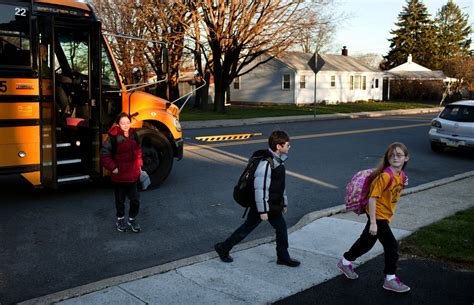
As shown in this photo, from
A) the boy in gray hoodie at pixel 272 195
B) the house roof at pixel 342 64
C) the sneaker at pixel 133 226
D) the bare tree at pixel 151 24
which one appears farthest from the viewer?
the house roof at pixel 342 64

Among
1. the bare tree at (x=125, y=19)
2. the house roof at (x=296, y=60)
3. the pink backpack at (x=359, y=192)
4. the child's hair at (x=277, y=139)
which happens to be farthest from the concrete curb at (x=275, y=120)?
the pink backpack at (x=359, y=192)

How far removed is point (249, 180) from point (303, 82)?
1488 inches

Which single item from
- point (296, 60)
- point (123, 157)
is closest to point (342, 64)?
point (296, 60)

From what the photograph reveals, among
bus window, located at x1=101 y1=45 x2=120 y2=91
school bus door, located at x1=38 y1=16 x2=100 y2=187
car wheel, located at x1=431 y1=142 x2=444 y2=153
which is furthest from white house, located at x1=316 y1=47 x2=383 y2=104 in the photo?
school bus door, located at x1=38 y1=16 x2=100 y2=187

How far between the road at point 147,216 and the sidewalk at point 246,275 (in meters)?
0.46

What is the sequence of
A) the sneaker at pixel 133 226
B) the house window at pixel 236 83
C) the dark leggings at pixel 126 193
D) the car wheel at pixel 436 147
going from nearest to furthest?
the dark leggings at pixel 126 193 → the sneaker at pixel 133 226 → the car wheel at pixel 436 147 → the house window at pixel 236 83

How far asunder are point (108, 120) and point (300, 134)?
10990 mm

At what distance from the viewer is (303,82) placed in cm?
4159

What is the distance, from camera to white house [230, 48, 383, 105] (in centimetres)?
4131

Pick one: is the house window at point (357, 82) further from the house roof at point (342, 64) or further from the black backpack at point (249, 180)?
the black backpack at point (249, 180)

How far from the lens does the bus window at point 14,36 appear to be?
704 cm

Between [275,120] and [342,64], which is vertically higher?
[342,64]

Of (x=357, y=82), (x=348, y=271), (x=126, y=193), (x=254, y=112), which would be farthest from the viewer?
(x=357, y=82)

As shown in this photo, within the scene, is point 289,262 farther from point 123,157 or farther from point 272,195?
point 123,157
